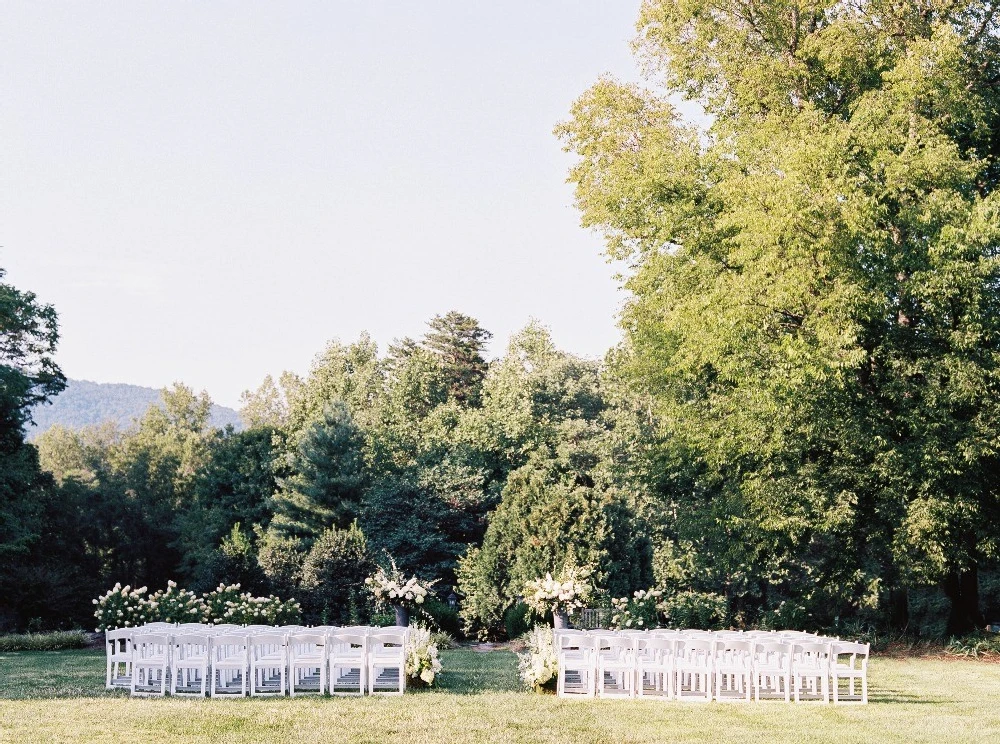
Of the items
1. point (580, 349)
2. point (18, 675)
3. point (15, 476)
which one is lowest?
point (18, 675)

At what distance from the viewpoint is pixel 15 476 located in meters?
28.3

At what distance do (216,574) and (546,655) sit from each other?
17.4 meters

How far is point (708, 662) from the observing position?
12.1m

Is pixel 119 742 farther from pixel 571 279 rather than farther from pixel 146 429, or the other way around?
pixel 146 429

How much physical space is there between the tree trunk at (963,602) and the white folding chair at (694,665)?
421 inches

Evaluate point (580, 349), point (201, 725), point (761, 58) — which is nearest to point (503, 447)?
point (580, 349)

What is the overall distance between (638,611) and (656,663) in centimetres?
1106

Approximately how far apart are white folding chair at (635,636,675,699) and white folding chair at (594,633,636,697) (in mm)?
103

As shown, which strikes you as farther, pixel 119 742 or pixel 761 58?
pixel 761 58

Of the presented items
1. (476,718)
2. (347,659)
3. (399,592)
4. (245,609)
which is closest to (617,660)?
(476,718)

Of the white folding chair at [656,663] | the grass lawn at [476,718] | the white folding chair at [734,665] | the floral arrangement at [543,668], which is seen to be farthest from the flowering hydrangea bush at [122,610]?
the white folding chair at [734,665]

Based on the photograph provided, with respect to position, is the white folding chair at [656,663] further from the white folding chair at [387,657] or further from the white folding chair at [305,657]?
the white folding chair at [305,657]

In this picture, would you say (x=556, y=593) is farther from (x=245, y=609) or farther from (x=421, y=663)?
(x=245, y=609)

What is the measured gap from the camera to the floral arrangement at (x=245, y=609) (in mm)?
21375
